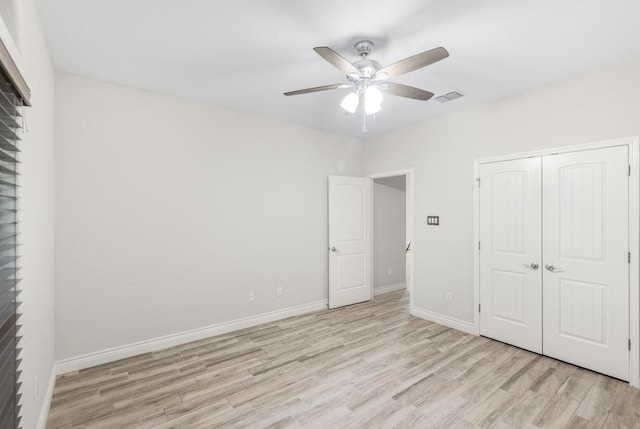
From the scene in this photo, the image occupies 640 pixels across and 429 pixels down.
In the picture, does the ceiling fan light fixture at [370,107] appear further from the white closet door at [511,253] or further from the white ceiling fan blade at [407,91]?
the white closet door at [511,253]

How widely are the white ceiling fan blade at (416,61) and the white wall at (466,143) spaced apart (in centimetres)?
194

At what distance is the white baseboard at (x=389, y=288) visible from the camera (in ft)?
17.7

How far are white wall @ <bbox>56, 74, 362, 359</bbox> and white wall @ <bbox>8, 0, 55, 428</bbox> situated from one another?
25cm

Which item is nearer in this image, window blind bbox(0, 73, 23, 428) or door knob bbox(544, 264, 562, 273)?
window blind bbox(0, 73, 23, 428)

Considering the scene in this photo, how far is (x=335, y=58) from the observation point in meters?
1.96

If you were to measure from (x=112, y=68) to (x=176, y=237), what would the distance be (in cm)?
173

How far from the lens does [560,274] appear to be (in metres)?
2.98

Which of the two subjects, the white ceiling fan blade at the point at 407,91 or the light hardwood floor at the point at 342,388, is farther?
the white ceiling fan blade at the point at 407,91

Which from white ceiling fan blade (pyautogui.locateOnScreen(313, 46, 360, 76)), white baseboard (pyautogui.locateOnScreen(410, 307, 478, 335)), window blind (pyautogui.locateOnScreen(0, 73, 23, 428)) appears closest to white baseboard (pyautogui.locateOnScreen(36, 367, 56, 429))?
window blind (pyautogui.locateOnScreen(0, 73, 23, 428))

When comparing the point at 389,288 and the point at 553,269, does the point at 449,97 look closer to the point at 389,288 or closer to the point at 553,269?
the point at 553,269

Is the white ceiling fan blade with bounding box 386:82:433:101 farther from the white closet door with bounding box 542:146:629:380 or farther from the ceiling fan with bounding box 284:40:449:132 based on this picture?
the white closet door with bounding box 542:146:629:380

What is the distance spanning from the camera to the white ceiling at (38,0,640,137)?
1.92 metres

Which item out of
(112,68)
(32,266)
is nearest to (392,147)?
(112,68)

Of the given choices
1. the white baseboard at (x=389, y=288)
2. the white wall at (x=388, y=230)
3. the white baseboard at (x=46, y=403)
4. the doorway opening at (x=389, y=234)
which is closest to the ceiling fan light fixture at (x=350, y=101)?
the doorway opening at (x=389, y=234)
